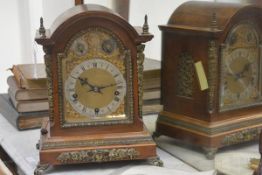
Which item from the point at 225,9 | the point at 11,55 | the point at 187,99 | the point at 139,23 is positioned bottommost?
the point at 11,55

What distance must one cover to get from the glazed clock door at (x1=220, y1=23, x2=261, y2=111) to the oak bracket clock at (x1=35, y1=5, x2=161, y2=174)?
0.65 feet

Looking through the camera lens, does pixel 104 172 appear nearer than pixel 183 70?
Yes

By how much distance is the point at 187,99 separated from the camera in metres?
1.08

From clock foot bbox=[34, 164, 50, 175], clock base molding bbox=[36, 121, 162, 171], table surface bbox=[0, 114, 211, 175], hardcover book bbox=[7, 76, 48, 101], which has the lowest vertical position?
table surface bbox=[0, 114, 211, 175]

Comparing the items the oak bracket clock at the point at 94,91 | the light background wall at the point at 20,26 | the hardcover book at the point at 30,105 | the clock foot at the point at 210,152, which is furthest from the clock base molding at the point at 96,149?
the light background wall at the point at 20,26

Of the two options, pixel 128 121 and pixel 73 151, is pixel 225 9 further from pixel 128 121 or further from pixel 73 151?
pixel 73 151

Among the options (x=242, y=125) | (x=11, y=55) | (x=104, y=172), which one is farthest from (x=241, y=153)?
(x=11, y=55)

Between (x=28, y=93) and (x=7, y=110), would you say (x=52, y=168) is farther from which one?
(x=7, y=110)

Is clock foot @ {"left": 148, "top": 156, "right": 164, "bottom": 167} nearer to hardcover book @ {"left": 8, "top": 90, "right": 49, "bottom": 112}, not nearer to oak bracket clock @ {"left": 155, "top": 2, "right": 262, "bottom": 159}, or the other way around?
oak bracket clock @ {"left": 155, "top": 2, "right": 262, "bottom": 159}

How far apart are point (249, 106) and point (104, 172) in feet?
1.28

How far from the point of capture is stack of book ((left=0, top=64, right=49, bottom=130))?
3.93ft

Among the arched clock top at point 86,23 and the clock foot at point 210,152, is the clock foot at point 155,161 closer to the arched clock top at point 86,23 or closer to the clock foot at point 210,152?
the clock foot at point 210,152

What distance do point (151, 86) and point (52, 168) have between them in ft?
1.41

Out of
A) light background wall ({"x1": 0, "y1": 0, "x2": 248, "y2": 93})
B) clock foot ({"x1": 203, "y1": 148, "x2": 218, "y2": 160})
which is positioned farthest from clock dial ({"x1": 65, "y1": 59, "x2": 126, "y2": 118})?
light background wall ({"x1": 0, "y1": 0, "x2": 248, "y2": 93})
